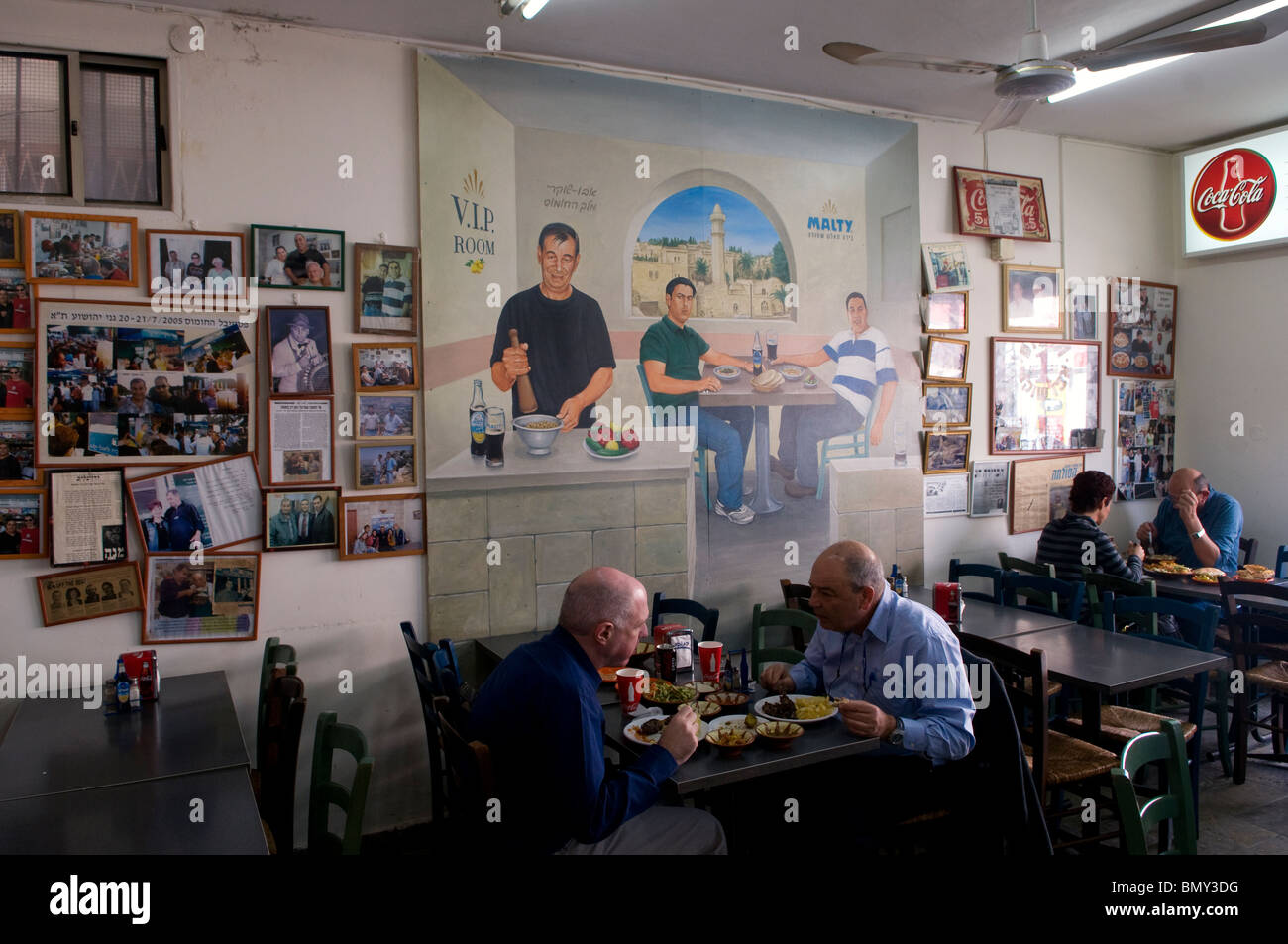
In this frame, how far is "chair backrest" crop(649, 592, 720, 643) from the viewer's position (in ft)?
13.3

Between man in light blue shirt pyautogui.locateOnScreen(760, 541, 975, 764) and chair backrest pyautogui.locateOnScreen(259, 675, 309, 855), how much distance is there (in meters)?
1.65

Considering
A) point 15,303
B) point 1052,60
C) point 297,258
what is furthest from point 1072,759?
point 15,303

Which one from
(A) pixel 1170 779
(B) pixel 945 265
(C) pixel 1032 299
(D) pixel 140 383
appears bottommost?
(A) pixel 1170 779

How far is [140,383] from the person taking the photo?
3.60 meters

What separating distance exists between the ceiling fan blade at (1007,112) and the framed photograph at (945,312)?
1508 mm

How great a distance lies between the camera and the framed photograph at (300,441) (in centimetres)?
382

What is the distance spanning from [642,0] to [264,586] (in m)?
3.09

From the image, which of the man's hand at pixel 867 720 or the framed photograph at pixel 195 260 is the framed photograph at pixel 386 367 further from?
the man's hand at pixel 867 720

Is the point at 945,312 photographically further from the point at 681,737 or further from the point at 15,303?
the point at 15,303

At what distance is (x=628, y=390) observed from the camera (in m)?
4.59

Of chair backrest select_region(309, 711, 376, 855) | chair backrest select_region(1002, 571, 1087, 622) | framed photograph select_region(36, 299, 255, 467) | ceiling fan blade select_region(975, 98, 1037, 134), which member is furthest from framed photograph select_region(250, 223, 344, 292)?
chair backrest select_region(1002, 571, 1087, 622)

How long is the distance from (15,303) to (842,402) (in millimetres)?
4140

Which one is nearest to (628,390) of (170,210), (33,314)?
(170,210)

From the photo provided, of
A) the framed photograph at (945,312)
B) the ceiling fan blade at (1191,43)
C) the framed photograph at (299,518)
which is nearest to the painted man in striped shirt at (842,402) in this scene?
the framed photograph at (945,312)
